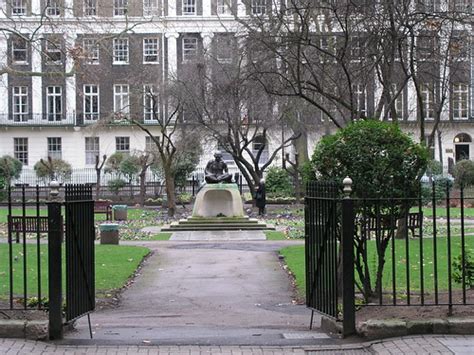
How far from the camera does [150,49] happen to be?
61.8 m

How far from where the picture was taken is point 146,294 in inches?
555

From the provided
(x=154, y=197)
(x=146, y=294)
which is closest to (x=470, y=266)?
(x=146, y=294)

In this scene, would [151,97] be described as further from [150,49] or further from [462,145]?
[462,145]

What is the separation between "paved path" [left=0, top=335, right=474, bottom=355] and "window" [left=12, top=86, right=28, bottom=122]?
188ft

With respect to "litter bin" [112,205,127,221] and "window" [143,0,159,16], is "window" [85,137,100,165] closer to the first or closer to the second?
"window" [143,0,159,16]

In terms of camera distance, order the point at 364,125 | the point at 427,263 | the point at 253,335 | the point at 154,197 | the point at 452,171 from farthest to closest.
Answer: the point at 452,171, the point at 154,197, the point at 427,263, the point at 364,125, the point at 253,335

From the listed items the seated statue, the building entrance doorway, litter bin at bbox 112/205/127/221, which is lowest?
litter bin at bbox 112/205/127/221

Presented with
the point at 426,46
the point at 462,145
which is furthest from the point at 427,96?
the point at 462,145

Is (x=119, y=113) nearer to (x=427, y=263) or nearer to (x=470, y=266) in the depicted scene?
(x=427, y=263)

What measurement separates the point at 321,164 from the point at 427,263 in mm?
7673

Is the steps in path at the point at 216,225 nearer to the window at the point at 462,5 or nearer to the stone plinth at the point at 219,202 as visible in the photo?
the stone plinth at the point at 219,202

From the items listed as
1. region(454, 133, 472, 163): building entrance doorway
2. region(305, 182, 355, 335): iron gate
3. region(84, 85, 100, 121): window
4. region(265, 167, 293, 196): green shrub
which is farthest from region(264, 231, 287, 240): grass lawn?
region(454, 133, 472, 163): building entrance doorway

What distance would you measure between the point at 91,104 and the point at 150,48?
690 centimetres

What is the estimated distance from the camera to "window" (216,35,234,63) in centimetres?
4062
